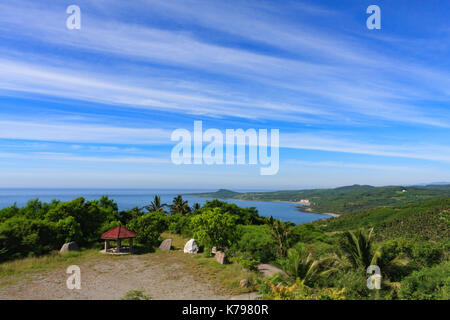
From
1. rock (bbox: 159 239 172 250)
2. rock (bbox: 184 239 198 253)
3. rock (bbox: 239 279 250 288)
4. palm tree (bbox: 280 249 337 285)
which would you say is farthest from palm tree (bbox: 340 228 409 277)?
rock (bbox: 159 239 172 250)

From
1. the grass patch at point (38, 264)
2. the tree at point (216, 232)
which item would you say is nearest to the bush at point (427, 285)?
the tree at point (216, 232)

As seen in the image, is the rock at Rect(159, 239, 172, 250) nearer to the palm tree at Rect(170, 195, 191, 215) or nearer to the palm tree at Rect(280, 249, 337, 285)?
the palm tree at Rect(280, 249, 337, 285)

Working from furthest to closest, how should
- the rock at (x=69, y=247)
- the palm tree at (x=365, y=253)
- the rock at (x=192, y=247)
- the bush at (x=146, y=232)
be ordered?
the bush at (x=146, y=232) → the rock at (x=192, y=247) → the rock at (x=69, y=247) → the palm tree at (x=365, y=253)

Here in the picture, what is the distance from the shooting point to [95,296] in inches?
355

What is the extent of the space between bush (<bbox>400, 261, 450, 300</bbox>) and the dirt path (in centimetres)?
604

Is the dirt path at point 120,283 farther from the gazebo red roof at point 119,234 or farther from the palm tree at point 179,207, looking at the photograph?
the palm tree at point 179,207

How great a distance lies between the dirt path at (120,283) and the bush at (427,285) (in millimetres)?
6043

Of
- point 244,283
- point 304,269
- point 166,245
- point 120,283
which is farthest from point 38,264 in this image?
point 304,269

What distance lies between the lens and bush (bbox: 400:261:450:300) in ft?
26.3

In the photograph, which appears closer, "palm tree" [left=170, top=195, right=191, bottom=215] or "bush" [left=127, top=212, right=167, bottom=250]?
"bush" [left=127, top=212, right=167, bottom=250]

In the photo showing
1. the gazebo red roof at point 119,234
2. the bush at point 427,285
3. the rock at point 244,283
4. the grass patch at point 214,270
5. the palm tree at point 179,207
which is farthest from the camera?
the palm tree at point 179,207

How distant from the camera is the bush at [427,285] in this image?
8008 mm
